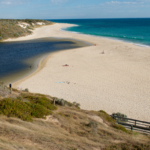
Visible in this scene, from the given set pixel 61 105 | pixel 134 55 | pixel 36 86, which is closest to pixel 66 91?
pixel 36 86

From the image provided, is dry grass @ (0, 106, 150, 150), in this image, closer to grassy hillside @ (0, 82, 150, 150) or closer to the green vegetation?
grassy hillside @ (0, 82, 150, 150)

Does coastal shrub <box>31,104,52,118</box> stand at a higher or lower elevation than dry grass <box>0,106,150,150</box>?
higher

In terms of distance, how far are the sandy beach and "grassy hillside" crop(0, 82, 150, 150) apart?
4.67 meters

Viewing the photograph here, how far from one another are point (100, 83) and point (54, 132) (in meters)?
11.5

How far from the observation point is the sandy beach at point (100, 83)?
13562mm

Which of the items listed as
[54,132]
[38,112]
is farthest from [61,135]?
[38,112]

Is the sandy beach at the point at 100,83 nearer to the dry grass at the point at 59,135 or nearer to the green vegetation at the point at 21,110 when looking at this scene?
the dry grass at the point at 59,135

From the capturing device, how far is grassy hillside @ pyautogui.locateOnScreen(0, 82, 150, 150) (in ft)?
19.4

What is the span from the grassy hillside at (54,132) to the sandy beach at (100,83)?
15.3 ft

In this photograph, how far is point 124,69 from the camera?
72.3 ft

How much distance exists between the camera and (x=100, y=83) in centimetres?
1778

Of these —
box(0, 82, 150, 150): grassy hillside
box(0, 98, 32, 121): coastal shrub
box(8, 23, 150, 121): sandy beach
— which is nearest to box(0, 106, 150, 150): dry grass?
box(0, 82, 150, 150): grassy hillside

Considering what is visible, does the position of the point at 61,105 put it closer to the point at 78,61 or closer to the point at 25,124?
the point at 25,124

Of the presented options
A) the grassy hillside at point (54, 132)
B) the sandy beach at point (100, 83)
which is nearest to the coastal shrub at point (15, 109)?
the grassy hillside at point (54, 132)
